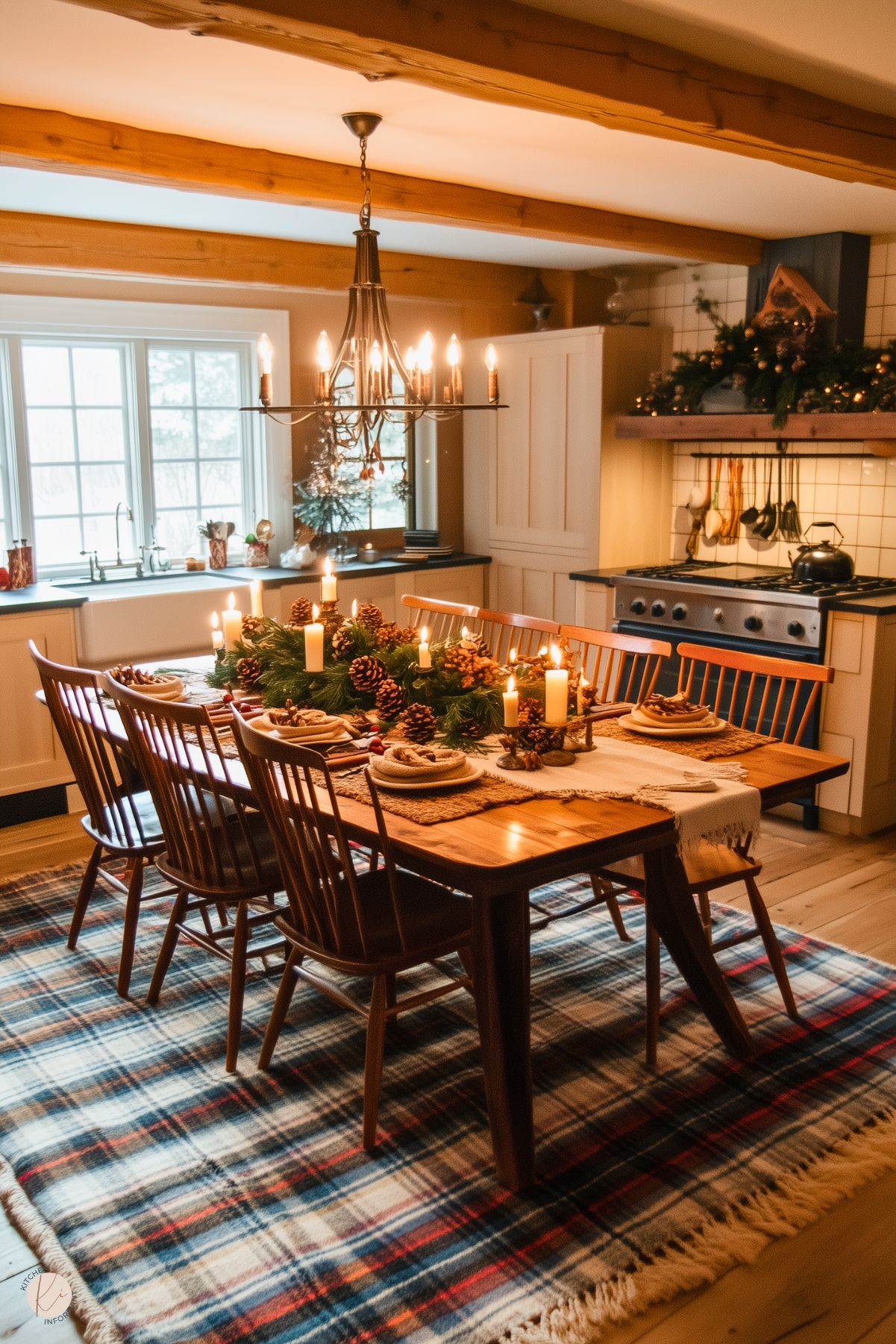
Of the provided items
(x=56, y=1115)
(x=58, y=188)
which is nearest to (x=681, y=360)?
(x=58, y=188)

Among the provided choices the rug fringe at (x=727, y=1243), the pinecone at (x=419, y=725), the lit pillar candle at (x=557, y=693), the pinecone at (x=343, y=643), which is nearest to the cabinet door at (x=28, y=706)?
the pinecone at (x=343, y=643)

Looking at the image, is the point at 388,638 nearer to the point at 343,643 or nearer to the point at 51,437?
the point at 343,643

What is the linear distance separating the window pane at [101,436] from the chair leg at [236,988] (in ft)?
9.79

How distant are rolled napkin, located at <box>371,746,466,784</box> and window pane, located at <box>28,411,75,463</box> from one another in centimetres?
305

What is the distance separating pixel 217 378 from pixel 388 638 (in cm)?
266

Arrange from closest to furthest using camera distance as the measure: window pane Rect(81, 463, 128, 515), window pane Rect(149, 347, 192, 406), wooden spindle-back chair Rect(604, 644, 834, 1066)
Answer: wooden spindle-back chair Rect(604, 644, 834, 1066), window pane Rect(81, 463, 128, 515), window pane Rect(149, 347, 192, 406)

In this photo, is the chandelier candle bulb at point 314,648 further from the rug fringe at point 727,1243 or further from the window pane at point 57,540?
the window pane at point 57,540

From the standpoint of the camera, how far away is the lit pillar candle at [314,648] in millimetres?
3125

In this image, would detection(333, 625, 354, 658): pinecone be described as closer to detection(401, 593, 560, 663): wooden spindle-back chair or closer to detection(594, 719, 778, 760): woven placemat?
detection(401, 593, 560, 663): wooden spindle-back chair

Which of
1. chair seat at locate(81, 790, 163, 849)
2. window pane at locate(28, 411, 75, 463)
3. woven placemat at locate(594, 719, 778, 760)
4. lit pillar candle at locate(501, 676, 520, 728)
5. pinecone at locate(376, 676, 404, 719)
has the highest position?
window pane at locate(28, 411, 75, 463)

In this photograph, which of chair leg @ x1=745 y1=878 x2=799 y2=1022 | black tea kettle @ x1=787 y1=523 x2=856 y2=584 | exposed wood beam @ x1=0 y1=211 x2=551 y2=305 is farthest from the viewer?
black tea kettle @ x1=787 y1=523 x2=856 y2=584

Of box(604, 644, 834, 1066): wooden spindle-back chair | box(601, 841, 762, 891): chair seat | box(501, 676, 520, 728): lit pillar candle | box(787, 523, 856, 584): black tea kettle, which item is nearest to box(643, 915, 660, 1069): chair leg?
box(604, 644, 834, 1066): wooden spindle-back chair

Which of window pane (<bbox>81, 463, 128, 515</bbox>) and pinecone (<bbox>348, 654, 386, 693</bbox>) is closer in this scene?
pinecone (<bbox>348, 654, 386, 693</bbox>)

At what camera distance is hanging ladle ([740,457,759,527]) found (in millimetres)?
5164
